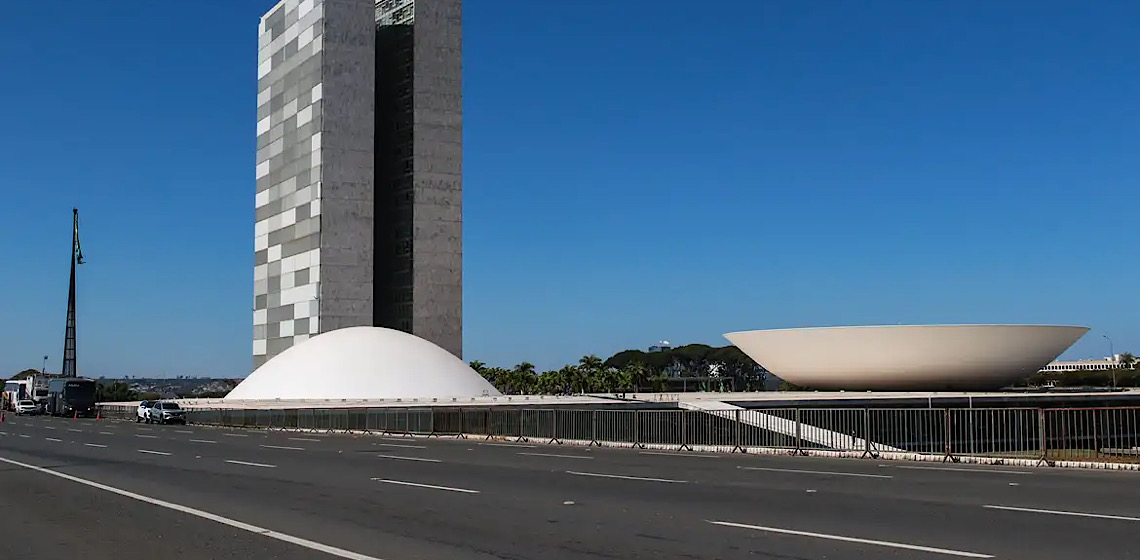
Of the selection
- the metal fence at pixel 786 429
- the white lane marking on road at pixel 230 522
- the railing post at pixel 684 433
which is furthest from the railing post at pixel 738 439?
the white lane marking on road at pixel 230 522

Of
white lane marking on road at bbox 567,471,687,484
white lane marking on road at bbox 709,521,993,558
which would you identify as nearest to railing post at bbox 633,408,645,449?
white lane marking on road at bbox 567,471,687,484

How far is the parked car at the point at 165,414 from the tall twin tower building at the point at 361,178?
56.0 meters

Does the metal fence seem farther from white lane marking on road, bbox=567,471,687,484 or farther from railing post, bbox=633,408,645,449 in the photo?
white lane marking on road, bbox=567,471,687,484

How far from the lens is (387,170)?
12781cm

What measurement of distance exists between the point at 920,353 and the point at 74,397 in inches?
2501

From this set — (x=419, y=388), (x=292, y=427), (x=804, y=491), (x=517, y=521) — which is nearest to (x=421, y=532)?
(x=517, y=521)

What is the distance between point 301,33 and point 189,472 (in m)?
112

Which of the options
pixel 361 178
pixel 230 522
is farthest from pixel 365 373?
pixel 230 522

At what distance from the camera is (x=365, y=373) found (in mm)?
84562

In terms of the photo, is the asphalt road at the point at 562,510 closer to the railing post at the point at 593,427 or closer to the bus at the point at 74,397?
the railing post at the point at 593,427

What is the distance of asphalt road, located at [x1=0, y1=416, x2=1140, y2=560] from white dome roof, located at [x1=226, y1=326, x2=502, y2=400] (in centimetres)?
5944

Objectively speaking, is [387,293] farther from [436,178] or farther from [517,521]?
[517,521]

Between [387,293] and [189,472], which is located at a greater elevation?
[387,293]

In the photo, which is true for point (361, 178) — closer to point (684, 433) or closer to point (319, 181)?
point (319, 181)
